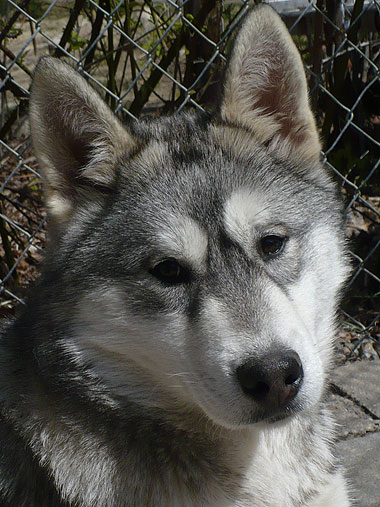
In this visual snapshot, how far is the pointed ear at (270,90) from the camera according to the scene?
8.53ft

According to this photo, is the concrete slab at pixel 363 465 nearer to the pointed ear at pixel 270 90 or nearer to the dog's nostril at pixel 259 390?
the dog's nostril at pixel 259 390

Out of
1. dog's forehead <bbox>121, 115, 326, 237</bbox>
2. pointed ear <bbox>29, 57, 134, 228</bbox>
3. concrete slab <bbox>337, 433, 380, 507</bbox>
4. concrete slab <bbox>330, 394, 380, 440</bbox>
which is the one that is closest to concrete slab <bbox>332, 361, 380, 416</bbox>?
concrete slab <bbox>330, 394, 380, 440</bbox>

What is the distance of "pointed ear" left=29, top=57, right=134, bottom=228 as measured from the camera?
2441 millimetres

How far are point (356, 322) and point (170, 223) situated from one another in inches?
94.5

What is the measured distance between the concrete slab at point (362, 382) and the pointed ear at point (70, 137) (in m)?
2.20

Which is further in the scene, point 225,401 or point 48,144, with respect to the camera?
point 48,144

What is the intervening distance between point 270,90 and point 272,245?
0.68 meters

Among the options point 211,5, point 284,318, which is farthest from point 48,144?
point 211,5

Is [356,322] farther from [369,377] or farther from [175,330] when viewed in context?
[175,330]

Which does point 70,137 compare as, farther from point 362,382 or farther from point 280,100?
point 362,382

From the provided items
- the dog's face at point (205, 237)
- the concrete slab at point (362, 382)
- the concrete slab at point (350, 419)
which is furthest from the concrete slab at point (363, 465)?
the dog's face at point (205, 237)

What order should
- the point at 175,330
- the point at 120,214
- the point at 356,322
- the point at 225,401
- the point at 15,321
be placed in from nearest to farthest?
1. the point at 225,401
2. the point at 175,330
3. the point at 120,214
4. the point at 15,321
5. the point at 356,322

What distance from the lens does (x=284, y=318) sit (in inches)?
89.5

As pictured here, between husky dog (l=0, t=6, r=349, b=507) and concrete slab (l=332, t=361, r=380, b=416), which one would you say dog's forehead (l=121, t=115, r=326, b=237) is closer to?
husky dog (l=0, t=6, r=349, b=507)
